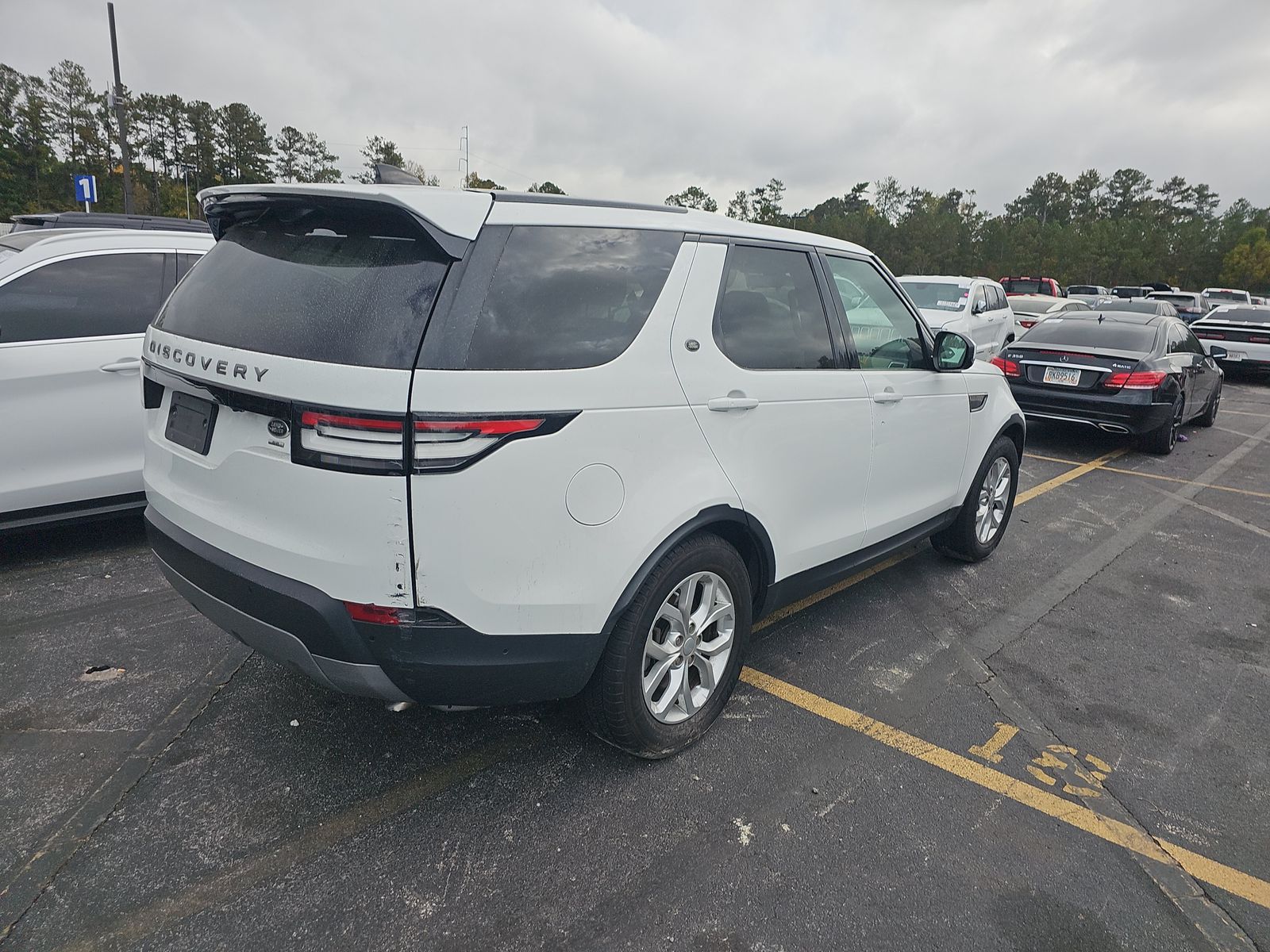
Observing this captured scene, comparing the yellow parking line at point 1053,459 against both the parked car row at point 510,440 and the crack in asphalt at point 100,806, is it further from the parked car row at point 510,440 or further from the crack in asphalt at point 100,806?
the crack in asphalt at point 100,806

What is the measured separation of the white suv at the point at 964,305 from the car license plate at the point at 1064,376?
3397mm

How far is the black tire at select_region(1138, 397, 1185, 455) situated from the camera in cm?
858

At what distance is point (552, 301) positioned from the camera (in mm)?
2307

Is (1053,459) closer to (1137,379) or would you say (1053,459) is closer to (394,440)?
(1137,379)

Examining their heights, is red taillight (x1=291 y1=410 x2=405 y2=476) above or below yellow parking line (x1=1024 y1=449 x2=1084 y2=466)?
above

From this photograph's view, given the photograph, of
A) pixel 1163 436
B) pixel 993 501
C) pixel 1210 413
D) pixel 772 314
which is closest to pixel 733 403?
pixel 772 314

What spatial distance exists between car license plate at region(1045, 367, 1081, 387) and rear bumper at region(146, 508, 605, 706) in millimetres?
8129

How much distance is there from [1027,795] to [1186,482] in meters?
6.47

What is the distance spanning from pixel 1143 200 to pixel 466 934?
102 m

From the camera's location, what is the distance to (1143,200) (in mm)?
82312

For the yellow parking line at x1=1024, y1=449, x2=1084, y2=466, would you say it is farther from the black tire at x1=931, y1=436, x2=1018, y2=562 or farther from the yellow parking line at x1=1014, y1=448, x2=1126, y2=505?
the black tire at x1=931, y1=436, x2=1018, y2=562

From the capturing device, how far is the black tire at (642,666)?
2.48 m

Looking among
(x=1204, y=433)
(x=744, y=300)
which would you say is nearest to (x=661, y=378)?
(x=744, y=300)

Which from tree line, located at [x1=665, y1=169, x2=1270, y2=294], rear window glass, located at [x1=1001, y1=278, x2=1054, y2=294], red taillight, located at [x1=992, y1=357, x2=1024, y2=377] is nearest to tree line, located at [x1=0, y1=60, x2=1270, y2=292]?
tree line, located at [x1=665, y1=169, x2=1270, y2=294]
